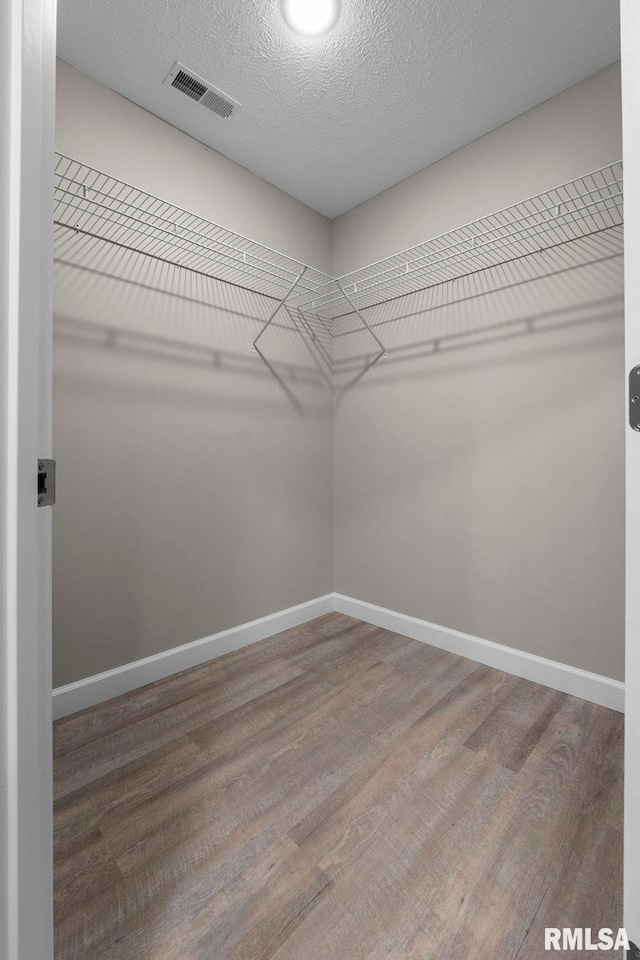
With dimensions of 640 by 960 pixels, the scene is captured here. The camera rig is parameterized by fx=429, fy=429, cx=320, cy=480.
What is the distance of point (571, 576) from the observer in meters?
1.80

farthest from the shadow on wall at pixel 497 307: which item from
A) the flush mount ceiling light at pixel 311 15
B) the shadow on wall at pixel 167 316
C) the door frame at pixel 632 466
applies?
the door frame at pixel 632 466

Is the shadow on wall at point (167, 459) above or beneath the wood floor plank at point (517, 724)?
above

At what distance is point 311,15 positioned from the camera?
144cm

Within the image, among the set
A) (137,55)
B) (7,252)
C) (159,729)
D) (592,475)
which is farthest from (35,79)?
(592,475)

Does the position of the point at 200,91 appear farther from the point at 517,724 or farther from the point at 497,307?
the point at 517,724

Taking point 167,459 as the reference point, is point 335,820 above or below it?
below

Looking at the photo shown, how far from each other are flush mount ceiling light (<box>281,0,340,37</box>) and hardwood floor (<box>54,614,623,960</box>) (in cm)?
249

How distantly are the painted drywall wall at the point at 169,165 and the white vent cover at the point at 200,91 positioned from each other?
90 mm

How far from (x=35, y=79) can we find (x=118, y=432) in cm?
133

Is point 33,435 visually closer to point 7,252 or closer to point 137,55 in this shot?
point 7,252

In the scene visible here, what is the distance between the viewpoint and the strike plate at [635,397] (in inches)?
22.0

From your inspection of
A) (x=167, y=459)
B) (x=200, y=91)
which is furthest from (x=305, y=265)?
(x=167, y=459)

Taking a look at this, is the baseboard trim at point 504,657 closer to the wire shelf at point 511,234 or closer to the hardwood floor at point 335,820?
the hardwood floor at point 335,820

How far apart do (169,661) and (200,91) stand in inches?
96.1
